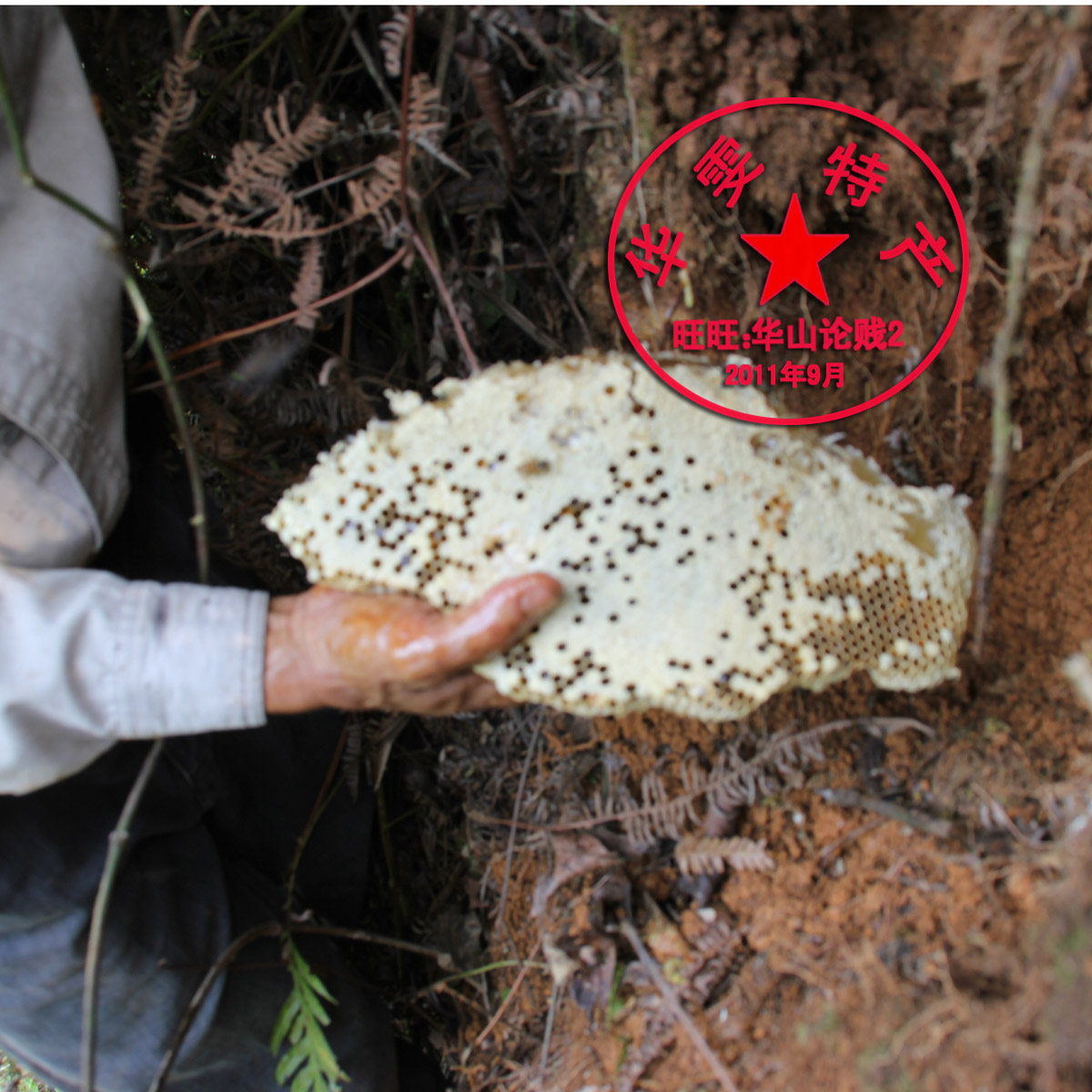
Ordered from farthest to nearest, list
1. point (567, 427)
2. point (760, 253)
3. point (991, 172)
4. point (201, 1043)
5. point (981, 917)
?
point (201, 1043) → point (760, 253) → point (991, 172) → point (567, 427) → point (981, 917)

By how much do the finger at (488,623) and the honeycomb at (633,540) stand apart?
0.05 meters

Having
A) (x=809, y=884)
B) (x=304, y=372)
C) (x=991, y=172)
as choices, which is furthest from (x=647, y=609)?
(x=304, y=372)

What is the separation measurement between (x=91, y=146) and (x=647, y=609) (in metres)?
1.29

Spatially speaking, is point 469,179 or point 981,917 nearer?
point 981,917

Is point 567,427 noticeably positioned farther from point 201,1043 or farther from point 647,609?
point 201,1043

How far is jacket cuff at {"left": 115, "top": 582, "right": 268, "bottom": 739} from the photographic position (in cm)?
121

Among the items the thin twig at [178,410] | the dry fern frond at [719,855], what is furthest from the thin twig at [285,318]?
the dry fern frond at [719,855]

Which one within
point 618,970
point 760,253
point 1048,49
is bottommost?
point 618,970

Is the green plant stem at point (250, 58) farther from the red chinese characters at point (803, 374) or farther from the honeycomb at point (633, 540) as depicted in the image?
the red chinese characters at point (803, 374)

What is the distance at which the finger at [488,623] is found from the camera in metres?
1.08

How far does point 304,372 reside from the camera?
178 centimetres

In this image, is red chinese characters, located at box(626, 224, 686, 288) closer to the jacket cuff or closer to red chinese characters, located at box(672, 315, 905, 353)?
red chinese characters, located at box(672, 315, 905, 353)

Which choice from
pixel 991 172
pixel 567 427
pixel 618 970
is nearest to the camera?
pixel 567 427

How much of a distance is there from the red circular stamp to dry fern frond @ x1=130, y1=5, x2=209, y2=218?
2.76 feet
